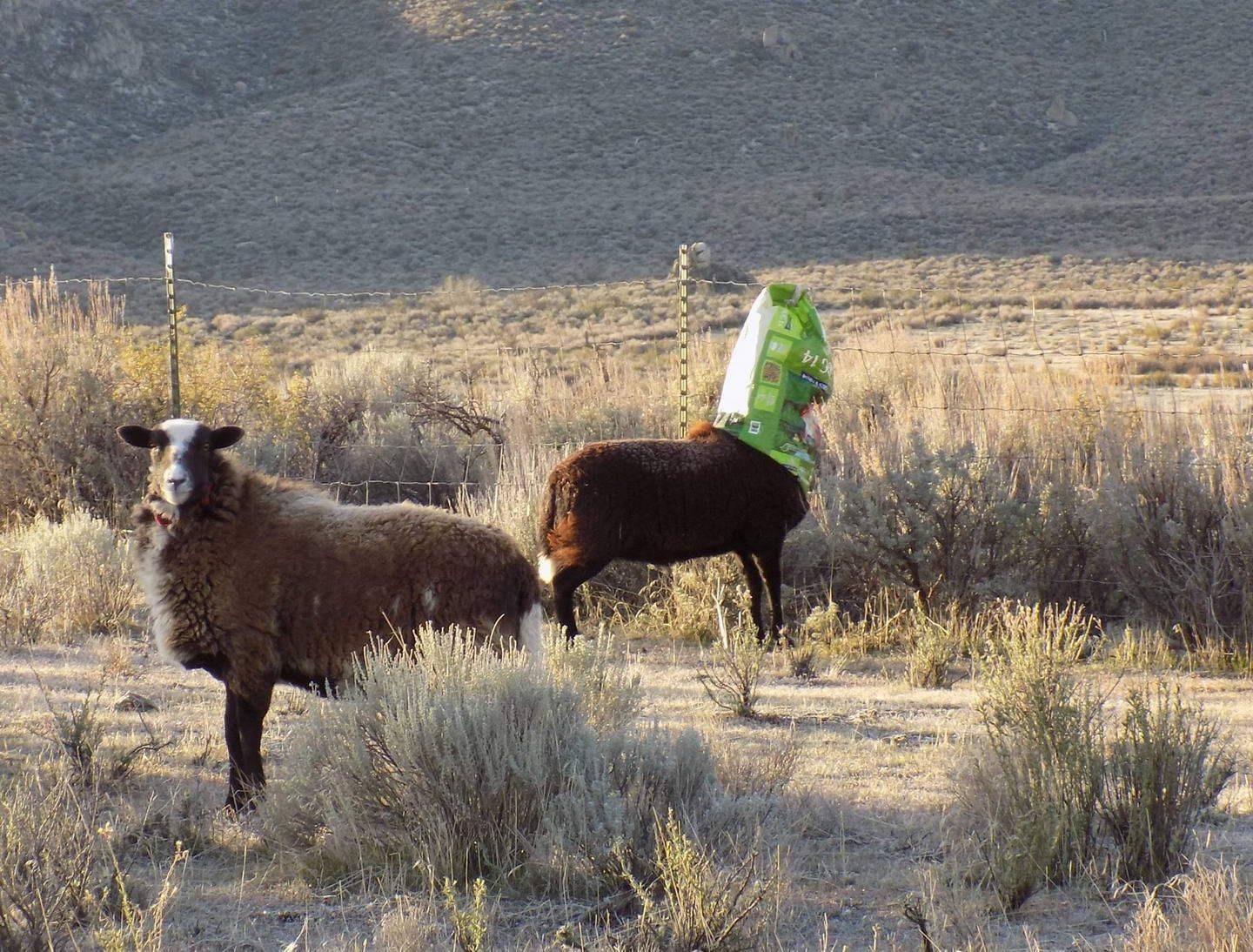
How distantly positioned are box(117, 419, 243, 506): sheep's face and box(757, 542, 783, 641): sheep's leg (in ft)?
13.2

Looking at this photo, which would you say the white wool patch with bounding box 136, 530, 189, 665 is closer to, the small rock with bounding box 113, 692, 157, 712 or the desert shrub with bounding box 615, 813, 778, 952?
the small rock with bounding box 113, 692, 157, 712

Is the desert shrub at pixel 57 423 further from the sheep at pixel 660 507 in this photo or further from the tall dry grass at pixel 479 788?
the tall dry grass at pixel 479 788

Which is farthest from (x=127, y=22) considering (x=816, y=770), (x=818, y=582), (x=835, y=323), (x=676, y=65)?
(x=816, y=770)

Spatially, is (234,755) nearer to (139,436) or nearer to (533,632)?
(533,632)

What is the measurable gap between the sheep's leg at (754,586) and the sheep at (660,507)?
0.09ft

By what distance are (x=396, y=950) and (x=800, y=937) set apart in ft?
3.98

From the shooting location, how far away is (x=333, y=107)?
56625 millimetres

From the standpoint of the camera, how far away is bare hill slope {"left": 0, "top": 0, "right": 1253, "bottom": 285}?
4656 cm

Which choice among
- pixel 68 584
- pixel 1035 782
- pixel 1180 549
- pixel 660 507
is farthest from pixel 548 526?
pixel 1035 782

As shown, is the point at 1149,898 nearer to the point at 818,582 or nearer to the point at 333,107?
the point at 818,582

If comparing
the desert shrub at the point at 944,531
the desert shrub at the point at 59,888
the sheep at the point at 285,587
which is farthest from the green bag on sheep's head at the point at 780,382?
the desert shrub at the point at 59,888

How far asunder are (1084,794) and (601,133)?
53.0 m

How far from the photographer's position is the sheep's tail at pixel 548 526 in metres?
8.97

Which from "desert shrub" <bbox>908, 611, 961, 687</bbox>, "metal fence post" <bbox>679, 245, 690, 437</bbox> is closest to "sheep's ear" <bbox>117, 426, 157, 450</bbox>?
"desert shrub" <bbox>908, 611, 961, 687</bbox>
